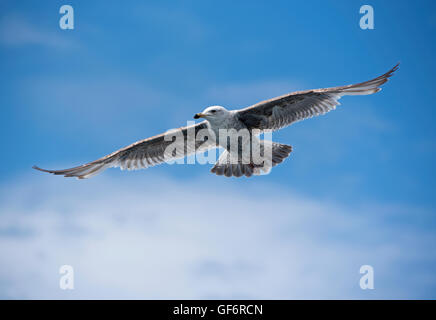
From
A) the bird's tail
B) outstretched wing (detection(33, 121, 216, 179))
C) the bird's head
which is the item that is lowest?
the bird's tail

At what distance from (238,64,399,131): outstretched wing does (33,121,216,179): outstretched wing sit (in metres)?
1.55

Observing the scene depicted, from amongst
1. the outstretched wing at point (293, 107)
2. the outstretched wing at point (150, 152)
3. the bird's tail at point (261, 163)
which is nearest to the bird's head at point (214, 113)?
the outstretched wing at point (293, 107)

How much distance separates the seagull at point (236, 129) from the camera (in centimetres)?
1161

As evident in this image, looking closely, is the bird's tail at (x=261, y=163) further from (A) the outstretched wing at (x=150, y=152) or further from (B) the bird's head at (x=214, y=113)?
(B) the bird's head at (x=214, y=113)

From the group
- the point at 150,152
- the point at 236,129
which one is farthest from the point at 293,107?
the point at 150,152

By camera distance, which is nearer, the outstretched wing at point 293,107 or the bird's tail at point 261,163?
the outstretched wing at point 293,107

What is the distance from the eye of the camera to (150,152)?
13.4 m

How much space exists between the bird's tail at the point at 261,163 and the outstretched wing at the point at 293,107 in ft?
2.28

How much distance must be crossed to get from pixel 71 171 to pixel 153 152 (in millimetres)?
2211

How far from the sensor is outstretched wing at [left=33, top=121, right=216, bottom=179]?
13.0 metres

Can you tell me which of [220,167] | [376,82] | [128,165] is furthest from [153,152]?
[376,82]

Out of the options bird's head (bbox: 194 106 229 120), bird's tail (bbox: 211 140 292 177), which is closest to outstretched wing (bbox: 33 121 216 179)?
bird's tail (bbox: 211 140 292 177)

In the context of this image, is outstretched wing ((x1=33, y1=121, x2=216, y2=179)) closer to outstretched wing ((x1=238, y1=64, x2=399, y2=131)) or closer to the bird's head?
the bird's head

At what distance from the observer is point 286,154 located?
41.4 ft
